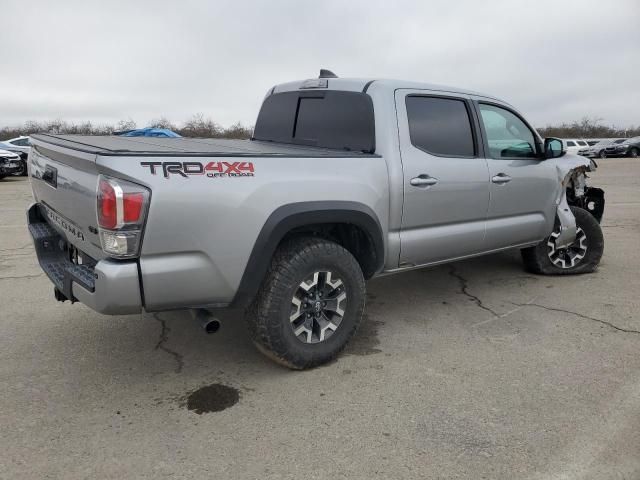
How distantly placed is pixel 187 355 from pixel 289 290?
103 centimetres

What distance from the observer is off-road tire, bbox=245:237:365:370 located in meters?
3.18

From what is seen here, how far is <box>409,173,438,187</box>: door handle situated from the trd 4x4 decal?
1.35m

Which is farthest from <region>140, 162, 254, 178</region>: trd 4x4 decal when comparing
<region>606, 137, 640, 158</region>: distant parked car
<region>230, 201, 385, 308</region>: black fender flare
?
<region>606, 137, 640, 158</region>: distant parked car

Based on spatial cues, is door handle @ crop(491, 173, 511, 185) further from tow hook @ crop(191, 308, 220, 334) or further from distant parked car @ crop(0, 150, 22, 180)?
distant parked car @ crop(0, 150, 22, 180)

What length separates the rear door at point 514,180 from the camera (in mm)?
4535

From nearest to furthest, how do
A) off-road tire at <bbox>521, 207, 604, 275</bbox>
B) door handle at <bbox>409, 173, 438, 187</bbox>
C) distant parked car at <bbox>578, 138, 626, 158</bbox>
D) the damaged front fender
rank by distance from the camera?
1. door handle at <bbox>409, 173, 438, 187</bbox>
2. the damaged front fender
3. off-road tire at <bbox>521, 207, 604, 275</bbox>
4. distant parked car at <bbox>578, 138, 626, 158</bbox>

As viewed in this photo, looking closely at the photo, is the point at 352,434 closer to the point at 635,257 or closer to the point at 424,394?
the point at 424,394

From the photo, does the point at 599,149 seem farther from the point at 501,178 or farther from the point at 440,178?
the point at 440,178

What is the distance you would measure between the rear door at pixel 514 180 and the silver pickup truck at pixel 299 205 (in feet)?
0.06

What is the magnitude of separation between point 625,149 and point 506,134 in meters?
33.8

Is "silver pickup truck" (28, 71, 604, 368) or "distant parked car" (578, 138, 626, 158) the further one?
"distant parked car" (578, 138, 626, 158)

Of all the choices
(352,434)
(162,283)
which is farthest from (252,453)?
(162,283)

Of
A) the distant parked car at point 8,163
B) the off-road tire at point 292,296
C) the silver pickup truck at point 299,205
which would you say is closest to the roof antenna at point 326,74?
the silver pickup truck at point 299,205

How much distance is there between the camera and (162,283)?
276 centimetres
